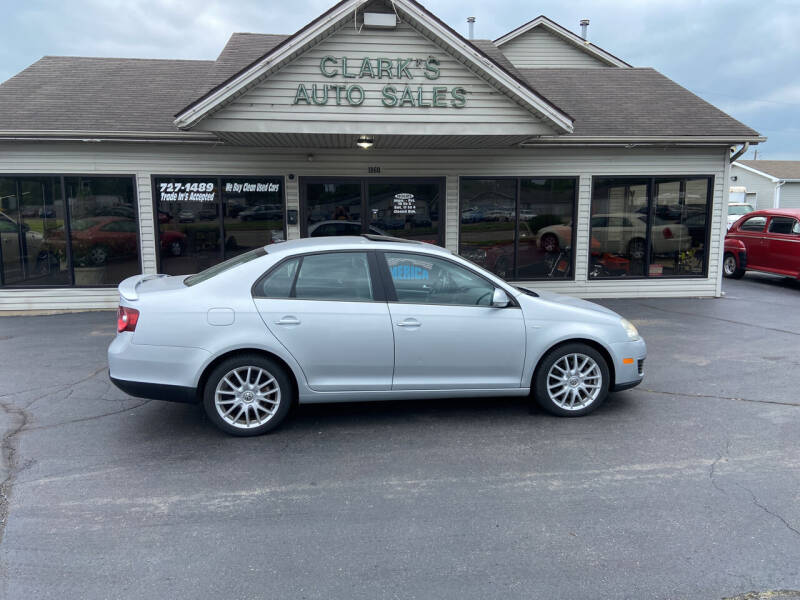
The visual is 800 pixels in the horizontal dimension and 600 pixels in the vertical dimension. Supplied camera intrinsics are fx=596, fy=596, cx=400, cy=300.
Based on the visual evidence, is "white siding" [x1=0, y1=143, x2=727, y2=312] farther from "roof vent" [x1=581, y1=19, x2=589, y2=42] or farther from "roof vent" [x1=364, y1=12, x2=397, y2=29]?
"roof vent" [x1=581, y1=19, x2=589, y2=42]

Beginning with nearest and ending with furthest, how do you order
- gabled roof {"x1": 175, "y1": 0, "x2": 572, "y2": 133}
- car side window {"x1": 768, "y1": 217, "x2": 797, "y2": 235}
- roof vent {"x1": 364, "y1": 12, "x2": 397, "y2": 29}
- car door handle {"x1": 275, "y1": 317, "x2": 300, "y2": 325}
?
car door handle {"x1": 275, "y1": 317, "x2": 300, "y2": 325} → gabled roof {"x1": 175, "y1": 0, "x2": 572, "y2": 133} → roof vent {"x1": 364, "y1": 12, "x2": 397, "y2": 29} → car side window {"x1": 768, "y1": 217, "x2": 797, "y2": 235}

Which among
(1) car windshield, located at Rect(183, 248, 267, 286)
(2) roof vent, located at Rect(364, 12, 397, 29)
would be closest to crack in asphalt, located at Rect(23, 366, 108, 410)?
(1) car windshield, located at Rect(183, 248, 267, 286)

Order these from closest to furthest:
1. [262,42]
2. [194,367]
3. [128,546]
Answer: [128,546]
[194,367]
[262,42]

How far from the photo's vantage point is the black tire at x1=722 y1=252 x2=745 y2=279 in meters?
15.3

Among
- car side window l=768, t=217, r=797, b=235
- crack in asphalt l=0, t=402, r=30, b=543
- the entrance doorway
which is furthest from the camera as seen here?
car side window l=768, t=217, r=797, b=235

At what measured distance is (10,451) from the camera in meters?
4.70

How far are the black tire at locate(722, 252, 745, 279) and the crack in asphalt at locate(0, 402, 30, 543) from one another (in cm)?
1546

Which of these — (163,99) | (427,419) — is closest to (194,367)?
(427,419)

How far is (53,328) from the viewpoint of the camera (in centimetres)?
936

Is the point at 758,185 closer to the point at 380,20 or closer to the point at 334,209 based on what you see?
the point at 334,209

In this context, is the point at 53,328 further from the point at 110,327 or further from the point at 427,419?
the point at 427,419

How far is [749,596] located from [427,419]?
9.52ft

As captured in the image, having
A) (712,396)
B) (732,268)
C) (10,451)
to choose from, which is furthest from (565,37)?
(10,451)

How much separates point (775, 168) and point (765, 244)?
1106 inches
